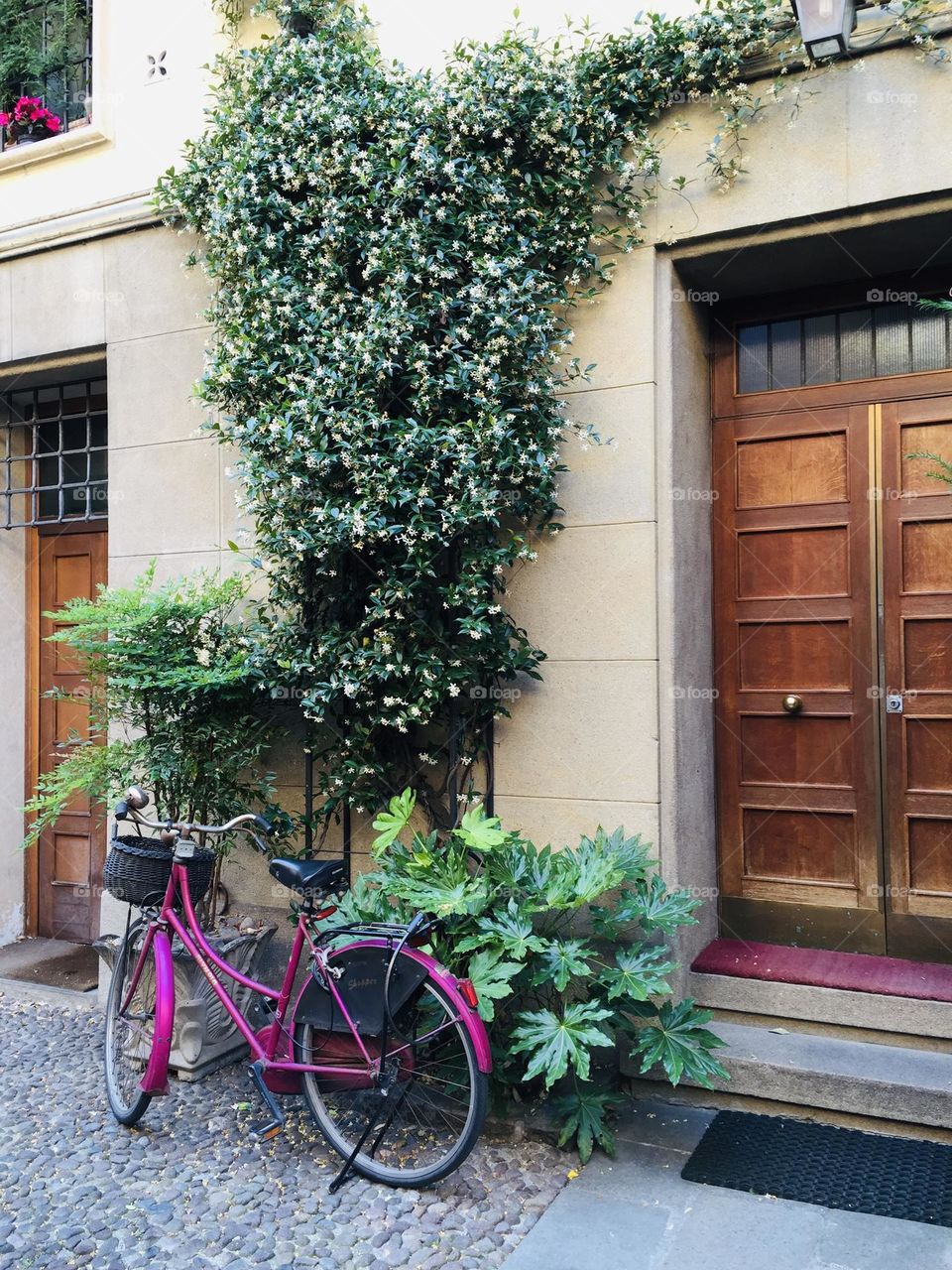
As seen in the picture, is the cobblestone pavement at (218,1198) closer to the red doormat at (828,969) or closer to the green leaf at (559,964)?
the green leaf at (559,964)

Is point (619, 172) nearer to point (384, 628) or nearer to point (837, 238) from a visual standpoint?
point (837, 238)

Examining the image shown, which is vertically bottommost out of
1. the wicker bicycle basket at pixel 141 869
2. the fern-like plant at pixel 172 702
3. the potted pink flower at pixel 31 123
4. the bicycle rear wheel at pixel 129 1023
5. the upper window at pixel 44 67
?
the bicycle rear wheel at pixel 129 1023

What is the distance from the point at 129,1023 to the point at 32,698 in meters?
3.18

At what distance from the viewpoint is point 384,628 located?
446 centimetres

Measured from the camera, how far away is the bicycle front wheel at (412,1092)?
3443 millimetres

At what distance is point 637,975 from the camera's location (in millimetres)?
3727

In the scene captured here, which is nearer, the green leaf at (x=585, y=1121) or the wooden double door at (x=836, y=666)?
the green leaf at (x=585, y=1121)

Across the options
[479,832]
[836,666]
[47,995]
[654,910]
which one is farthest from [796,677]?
[47,995]

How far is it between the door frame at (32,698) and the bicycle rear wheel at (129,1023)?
2782 millimetres

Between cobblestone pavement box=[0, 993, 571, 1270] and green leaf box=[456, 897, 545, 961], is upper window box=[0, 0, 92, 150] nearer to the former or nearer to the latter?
green leaf box=[456, 897, 545, 961]

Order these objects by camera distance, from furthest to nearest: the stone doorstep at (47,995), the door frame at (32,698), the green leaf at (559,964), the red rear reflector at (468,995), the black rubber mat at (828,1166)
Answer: the door frame at (32,698)
the stone doorstep at (47,995)
the green leaf at (559,964)
the red rear reflector at (468,995)
the black rubber mat at (828,1166)

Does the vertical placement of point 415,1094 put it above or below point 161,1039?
below

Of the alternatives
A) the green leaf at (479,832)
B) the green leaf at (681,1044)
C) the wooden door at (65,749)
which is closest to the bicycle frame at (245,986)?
the green leaf at (479,832)

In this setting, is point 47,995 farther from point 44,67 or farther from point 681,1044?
point 44,67
